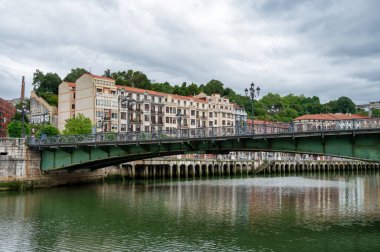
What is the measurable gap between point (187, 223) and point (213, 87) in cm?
14465

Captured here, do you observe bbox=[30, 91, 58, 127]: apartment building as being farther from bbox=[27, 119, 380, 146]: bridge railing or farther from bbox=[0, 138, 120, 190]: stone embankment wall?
bbox=[27, 119, 380, 146]: bridge railing

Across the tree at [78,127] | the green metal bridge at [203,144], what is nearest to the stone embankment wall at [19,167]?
the green metal bridge at [203,144]

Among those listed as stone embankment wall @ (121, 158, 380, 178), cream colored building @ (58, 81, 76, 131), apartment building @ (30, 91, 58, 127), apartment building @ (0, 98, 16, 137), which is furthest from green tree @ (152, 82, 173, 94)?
apartment building @ (0, 98, 16, 137)

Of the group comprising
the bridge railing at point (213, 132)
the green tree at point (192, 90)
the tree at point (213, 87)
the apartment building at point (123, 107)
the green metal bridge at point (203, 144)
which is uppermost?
the tree at point (213, 87)

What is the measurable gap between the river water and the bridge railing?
697 centimetres

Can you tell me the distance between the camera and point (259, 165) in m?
111

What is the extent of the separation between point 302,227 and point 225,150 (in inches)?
636

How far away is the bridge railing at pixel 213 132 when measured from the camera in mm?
34906

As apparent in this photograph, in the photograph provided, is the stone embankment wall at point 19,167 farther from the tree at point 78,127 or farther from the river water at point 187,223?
the tree at point 78,127

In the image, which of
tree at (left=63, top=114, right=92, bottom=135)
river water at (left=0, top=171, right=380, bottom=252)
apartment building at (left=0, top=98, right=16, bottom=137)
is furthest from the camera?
apartment building at (left=0, top=98, right=16, bottom=137)

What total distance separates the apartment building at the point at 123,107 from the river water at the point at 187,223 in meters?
41.3

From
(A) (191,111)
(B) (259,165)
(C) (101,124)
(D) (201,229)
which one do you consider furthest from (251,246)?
(A) (191,111)

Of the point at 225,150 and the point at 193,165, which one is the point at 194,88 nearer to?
the point at 193,165

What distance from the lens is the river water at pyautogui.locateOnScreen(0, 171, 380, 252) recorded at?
1019 inches
